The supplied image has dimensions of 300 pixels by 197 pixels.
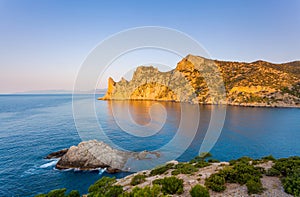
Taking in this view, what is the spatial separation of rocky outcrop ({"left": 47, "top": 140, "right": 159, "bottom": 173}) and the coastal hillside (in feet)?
174

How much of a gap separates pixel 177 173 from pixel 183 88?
108505 millimetres

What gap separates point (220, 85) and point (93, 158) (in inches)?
4054

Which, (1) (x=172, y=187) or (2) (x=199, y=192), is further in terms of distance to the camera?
(1) (x=172, y=187)

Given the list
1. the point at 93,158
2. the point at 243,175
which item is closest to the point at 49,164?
the point at 93,158

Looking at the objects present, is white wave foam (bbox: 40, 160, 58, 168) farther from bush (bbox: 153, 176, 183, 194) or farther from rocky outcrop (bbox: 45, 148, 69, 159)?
bush (bbox: 153, 176, 183, 194)

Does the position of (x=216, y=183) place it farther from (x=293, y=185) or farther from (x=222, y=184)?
(x=293, y=185)

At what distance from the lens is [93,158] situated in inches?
1023

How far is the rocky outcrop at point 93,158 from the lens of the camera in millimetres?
24958

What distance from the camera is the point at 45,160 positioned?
2706cm

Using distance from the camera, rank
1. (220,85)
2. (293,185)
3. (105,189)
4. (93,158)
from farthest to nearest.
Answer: (220,85)
(93,158)
(105,189)
(293,185)

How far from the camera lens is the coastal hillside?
92938 mm

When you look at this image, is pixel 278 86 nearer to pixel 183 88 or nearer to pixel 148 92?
pixel 183 88

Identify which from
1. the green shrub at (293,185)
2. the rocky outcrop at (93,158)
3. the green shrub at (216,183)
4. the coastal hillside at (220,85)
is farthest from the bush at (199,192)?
the coastal hillside at (220,85)

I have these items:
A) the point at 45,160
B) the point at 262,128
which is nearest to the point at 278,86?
the point at 262,128
